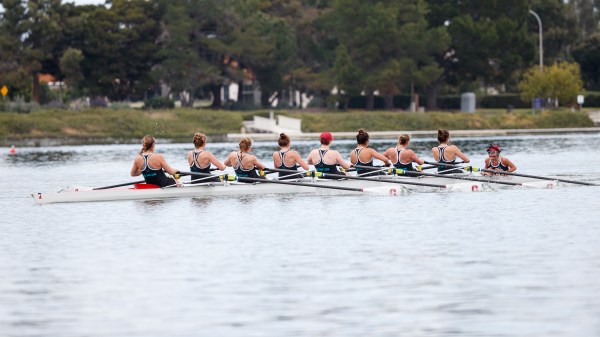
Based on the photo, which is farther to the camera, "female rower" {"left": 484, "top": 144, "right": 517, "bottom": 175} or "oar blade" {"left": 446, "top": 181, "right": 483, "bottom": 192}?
"female rower" {"left": 484, "top": 144, "right": 517, "bottom": 175}

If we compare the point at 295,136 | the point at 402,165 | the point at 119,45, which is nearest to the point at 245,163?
the point at 402,165

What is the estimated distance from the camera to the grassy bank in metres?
83.0

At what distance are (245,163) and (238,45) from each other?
66611mm

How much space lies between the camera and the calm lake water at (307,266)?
51.2ft

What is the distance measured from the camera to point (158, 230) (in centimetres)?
2567

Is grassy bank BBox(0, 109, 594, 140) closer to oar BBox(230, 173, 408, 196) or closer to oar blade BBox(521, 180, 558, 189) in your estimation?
oar blade BBox(521, 180, 558, 189)

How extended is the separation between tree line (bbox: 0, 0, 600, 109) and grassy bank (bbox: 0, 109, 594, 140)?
7099 millimetres

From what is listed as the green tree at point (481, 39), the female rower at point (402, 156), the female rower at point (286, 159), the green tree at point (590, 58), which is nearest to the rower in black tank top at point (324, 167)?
the female rower at point (286, 159)

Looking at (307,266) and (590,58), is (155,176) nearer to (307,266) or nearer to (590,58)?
(307,266)

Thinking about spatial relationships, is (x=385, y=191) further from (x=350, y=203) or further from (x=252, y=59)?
(x=252, y=59)

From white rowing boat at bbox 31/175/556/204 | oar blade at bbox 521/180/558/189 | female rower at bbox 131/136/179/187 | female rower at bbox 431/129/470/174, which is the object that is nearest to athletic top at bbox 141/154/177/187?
female rower at bbox 131/136/179/187

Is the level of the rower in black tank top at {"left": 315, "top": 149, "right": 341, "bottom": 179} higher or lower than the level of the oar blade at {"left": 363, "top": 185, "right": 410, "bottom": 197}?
higher

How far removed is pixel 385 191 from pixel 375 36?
64853 mm

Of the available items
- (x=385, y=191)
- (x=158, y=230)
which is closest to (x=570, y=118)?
(x=385, y=191)
